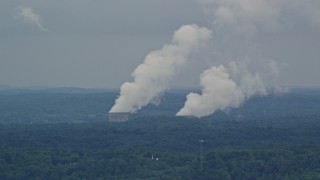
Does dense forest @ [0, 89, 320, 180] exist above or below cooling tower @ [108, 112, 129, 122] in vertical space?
below

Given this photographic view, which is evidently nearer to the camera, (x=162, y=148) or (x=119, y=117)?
(x=162, y=148)

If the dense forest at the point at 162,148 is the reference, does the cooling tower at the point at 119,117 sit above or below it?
above

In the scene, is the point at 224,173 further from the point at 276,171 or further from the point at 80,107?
the point at 80,107

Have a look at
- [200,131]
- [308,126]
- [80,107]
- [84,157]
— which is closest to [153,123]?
[200,131]

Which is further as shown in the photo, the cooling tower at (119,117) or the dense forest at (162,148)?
the cooling tower at (119,117)

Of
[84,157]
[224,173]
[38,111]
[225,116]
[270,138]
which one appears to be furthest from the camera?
[38,111]

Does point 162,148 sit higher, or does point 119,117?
point 119,117

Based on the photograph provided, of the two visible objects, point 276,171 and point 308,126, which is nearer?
point 276,171

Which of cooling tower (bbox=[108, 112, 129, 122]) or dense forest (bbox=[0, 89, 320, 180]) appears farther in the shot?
cooling tower (bbox=[108, 112, 129, 122])
